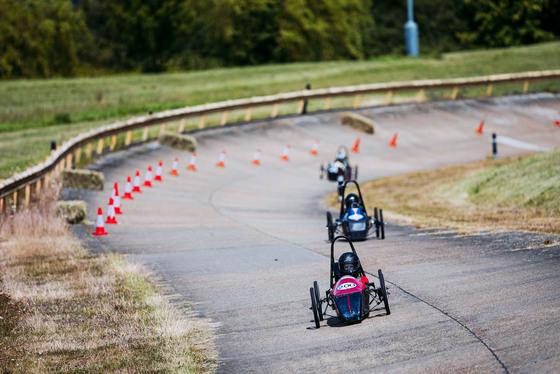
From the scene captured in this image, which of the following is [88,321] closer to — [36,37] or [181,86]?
[181,86]

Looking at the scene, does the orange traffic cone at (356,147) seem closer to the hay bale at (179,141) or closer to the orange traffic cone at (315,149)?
the orange traffic cone at (315,149)

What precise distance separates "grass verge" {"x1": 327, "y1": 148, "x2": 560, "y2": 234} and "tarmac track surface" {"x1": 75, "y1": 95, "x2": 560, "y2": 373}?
1.36m

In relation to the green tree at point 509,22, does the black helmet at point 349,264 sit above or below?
below

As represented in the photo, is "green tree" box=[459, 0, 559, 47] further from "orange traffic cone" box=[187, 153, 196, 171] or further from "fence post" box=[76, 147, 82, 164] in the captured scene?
"fence post" box=[76, 147, 82, 164]

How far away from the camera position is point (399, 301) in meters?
11.4

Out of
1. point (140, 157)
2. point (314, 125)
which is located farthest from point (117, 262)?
point (314, 125)

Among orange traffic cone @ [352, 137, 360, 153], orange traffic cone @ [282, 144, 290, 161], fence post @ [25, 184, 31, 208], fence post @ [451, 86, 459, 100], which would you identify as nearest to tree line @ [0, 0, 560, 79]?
fence post @ [451, 86, 459, 100]

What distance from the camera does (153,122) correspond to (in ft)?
115


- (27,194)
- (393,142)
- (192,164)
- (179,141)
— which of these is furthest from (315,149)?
(27,194)

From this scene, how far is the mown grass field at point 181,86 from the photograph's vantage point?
46.7 metres

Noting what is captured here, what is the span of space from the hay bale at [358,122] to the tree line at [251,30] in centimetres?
4001

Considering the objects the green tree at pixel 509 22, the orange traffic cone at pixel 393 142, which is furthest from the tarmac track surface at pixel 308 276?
the green tree at pixel 509 22

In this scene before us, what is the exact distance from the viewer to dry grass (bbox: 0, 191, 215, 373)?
9414mm

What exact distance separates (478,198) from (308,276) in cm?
1124
